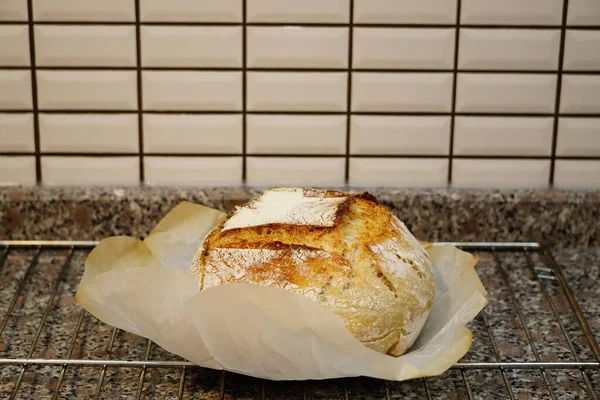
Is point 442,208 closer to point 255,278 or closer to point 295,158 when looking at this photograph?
point 295,158

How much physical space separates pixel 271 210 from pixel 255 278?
128mm

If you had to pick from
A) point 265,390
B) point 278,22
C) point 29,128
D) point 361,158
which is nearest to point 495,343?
point 265,390

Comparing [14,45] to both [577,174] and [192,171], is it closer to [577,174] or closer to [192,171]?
[192,171]

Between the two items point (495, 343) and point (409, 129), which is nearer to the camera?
point (495, 343)

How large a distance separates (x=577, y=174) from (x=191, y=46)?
25.1 inches

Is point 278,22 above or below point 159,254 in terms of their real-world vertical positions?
above

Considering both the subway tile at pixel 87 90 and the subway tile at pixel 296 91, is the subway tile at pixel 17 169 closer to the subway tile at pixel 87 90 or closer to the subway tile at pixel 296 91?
the subway tile at pixel 87 90

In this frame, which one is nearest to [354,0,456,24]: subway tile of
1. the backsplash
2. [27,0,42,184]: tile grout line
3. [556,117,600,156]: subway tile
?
the backsplash

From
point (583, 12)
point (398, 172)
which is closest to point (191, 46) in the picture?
point (398, 172)

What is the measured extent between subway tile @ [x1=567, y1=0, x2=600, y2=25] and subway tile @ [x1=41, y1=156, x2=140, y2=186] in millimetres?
696

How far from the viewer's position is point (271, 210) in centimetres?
91

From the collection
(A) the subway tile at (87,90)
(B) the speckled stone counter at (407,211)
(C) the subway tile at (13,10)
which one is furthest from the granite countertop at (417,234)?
(C) the subway tile at (13,10)

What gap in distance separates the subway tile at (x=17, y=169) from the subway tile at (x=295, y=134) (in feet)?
1.12

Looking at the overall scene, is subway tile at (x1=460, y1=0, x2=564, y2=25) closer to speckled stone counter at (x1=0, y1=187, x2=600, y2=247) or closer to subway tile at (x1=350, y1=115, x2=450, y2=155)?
subway tile at (x1=350, y1=115, x2=450, y2=155)
